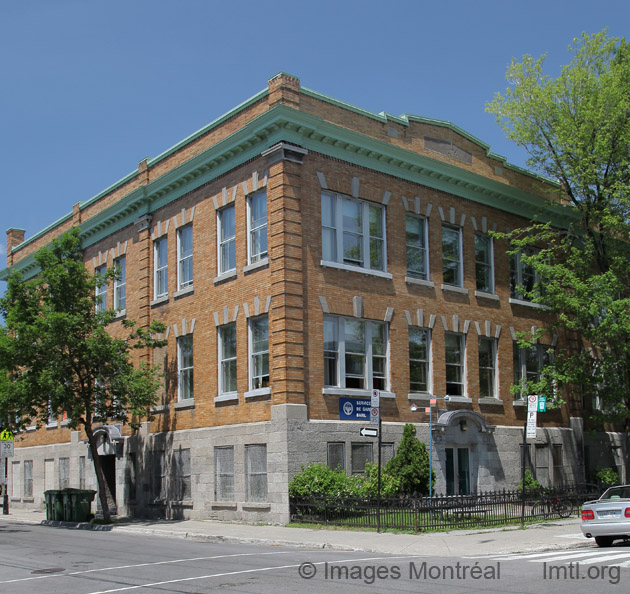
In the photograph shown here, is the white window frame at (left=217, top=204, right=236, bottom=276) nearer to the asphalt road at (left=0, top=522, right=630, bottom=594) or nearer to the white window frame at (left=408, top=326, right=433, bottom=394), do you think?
the white window frame at (left=408, top=326, right=433, bottom=394)

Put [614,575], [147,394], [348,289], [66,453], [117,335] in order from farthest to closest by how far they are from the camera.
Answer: [66,453] → [117,335] → [147,394] → [348,289] → [614,575]

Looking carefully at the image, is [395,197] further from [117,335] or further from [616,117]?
[117,335]

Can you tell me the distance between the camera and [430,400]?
85.1ft

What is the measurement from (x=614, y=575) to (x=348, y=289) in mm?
14802

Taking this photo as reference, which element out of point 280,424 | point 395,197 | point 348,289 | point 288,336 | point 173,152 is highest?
point 173,152

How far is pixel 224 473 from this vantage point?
86.4ft

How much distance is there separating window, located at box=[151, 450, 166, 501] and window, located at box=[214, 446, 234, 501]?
380 centimetres

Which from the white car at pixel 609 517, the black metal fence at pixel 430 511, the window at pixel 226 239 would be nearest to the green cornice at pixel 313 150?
the window at pixel 226 239

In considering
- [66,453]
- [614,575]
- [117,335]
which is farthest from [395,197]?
[66,453]

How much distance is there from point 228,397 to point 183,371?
3.68m

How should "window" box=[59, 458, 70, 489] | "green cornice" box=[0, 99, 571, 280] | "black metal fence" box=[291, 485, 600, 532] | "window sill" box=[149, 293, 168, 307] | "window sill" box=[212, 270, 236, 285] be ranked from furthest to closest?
1. "window" box=[59, 458, 70, 489]
2. "window sill" box=[149, 293, 168, 307]
3. "window sill" box=[212, 270, 236, 285]
4. "green cornice" box=[0, 99, 571, 280]
5. "black metal fence" box=[291, 485, 600, 532]

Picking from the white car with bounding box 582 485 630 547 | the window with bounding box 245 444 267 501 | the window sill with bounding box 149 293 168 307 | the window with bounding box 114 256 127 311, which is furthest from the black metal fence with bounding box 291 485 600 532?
the window with bounding box 114 256 127 311

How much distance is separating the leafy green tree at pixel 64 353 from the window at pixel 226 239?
3.29 metres

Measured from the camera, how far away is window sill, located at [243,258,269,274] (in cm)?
2522
